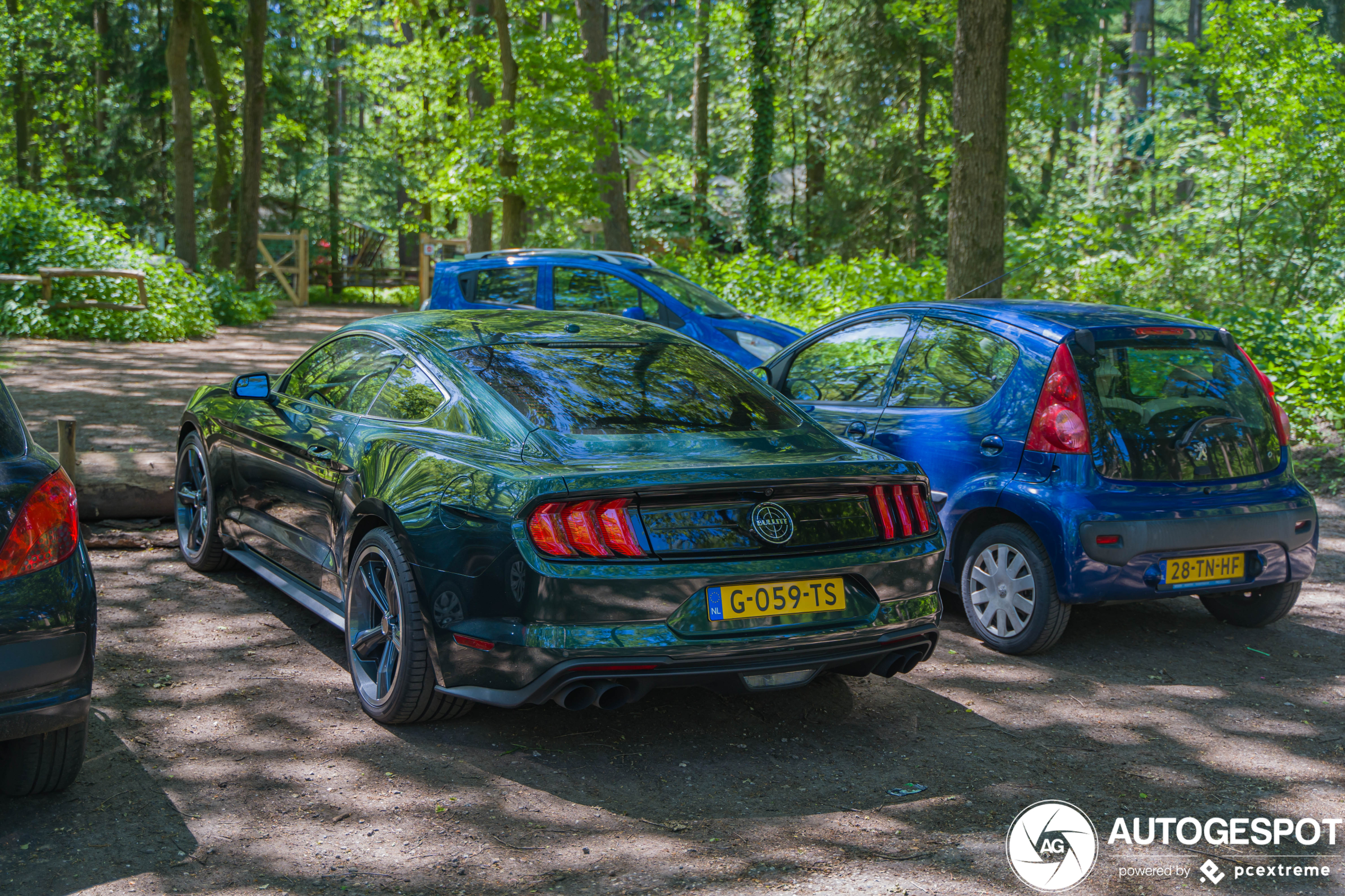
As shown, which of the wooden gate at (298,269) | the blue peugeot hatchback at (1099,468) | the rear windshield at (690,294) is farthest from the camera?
the wooden gate at (298,269)

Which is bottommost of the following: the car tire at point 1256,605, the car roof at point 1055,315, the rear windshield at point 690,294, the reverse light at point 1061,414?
the car tire at point 1256,605

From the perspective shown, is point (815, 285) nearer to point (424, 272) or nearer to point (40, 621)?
point (40, 621)

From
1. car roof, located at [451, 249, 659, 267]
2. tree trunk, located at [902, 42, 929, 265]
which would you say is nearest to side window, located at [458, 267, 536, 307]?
car roof, located at [451, 249, 659, 267]

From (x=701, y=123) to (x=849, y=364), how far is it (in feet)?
90.4

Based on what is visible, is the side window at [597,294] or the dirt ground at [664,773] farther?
the side window at [597,294]

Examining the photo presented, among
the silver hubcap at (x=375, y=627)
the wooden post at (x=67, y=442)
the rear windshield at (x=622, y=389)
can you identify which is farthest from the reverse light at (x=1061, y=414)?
the wooden post at (x=67, y=442)

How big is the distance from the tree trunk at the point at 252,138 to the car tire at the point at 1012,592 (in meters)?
26.5

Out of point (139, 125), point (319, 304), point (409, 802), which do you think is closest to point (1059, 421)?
point (409, 802)

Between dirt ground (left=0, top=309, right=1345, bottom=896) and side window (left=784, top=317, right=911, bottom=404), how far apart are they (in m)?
1.51

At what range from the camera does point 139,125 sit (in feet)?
130

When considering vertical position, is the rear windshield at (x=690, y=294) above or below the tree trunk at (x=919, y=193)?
below

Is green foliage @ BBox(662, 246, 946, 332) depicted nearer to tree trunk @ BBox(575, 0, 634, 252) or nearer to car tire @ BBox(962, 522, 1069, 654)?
tree trunk @ BBox(575, 0, 634, 252)

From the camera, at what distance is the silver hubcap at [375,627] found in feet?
13.9

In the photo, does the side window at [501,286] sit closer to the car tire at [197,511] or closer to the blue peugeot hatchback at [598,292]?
the blue peugeot hatchback at [598,292]
